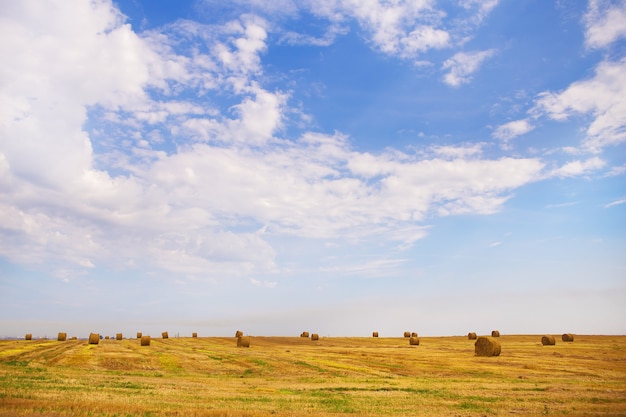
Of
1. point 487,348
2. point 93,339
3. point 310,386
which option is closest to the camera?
point 310,386

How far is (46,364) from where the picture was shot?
2823 cm

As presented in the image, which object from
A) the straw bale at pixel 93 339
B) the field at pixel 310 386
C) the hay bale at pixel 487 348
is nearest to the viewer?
the field at pixel 310 386

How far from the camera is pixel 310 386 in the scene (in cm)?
2175

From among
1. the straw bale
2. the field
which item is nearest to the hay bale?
the field

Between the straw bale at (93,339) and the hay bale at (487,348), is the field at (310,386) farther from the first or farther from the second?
the straw bale at (93,339)

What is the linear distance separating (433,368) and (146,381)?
18522 millimetres

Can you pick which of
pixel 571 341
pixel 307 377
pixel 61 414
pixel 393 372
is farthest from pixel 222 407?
pixel 571 341

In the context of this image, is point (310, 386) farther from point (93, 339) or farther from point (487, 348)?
point (93, 339)

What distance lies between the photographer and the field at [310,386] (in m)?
14.3

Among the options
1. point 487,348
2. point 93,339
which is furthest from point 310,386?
point 93,339

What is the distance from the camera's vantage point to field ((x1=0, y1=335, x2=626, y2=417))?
14320 millimetres

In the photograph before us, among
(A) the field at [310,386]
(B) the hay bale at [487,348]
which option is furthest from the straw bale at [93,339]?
(B) the hay bale at [487,348]

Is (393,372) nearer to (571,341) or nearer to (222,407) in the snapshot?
(222,407)

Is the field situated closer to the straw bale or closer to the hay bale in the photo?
the hay bale
